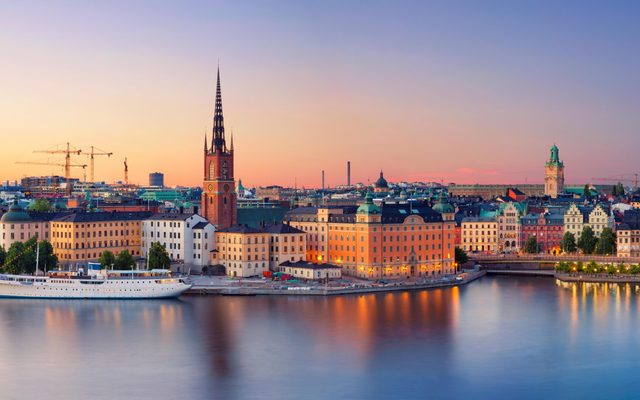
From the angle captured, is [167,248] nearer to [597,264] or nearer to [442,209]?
[442,209]

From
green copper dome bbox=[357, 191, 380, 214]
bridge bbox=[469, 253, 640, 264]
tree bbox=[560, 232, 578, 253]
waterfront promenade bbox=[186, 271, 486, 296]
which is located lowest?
waterfront promenade bbox=[186, 271, 486, 296]

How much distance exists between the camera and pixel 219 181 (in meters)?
48.6

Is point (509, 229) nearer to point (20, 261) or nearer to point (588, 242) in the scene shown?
point (588, 242)

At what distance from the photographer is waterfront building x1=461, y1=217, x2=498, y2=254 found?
188 ft

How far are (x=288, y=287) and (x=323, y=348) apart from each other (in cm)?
1121

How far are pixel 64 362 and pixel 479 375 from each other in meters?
10.4

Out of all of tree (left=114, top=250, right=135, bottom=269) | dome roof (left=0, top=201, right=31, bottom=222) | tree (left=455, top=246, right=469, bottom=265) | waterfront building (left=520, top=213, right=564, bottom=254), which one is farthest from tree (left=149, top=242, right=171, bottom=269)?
waterfront building (left=520, top=213, right=564, bottom=254)

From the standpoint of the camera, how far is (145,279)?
129 ft

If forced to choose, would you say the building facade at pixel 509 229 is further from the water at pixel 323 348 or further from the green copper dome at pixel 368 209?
the water at pixel 323 348

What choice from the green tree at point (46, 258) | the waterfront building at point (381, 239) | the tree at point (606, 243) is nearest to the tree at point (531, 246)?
the tree at point (606, 243)

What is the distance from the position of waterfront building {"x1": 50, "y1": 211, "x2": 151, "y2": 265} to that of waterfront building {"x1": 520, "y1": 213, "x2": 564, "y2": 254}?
21277 mm

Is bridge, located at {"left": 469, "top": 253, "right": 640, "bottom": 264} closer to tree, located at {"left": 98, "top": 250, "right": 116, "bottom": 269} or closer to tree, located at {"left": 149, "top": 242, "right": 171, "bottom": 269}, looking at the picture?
tree, located at {"left": 149, "top": 242, "right": 171, "bottom": 269}

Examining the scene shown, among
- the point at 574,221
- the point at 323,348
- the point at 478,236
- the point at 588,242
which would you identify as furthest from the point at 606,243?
the point at 323,348

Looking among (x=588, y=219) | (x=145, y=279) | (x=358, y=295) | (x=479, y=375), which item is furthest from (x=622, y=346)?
(x=588, y=219)
